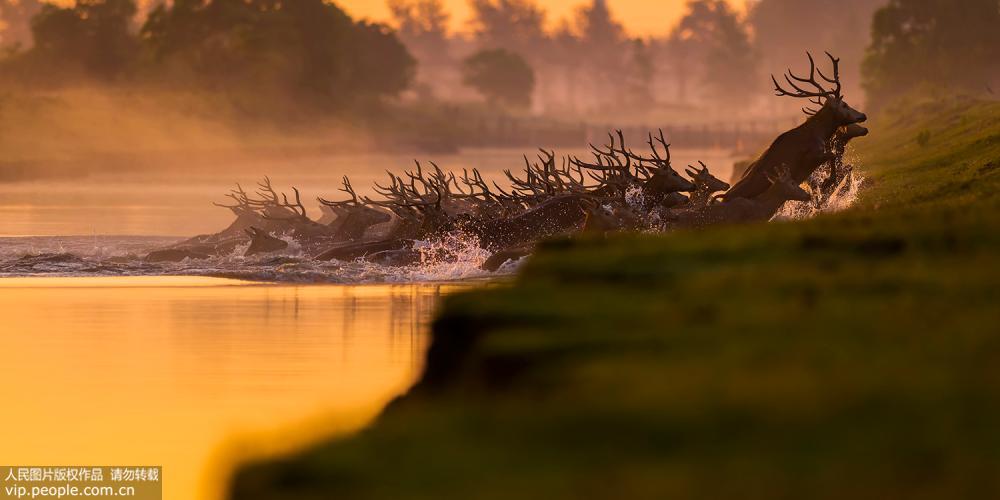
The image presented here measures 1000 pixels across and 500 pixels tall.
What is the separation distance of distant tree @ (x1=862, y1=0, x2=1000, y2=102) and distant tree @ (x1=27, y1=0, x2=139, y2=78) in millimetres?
55275

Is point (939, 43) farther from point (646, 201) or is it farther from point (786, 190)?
point (786, 190)

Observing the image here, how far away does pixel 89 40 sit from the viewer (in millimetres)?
142250

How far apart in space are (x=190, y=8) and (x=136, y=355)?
128502 millimetres

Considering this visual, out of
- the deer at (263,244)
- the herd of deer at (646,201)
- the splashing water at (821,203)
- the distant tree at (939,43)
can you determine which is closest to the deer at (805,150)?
the herd of deer at (646,201)

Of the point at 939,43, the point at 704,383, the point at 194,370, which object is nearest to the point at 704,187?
the point at 194,370

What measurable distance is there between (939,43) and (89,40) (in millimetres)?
61246

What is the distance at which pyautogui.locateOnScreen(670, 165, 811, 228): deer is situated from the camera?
28.9 m

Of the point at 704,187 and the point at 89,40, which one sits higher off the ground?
the point at 89,40

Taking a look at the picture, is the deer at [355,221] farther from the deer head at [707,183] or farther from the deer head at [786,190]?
the deer head at [786,190]

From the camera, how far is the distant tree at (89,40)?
142250 millimetres

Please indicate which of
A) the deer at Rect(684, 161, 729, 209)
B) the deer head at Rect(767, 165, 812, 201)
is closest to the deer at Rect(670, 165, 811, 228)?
the deer head at Rect(767, 165, 812, 201)

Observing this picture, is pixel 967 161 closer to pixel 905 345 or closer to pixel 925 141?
pixel 925 141

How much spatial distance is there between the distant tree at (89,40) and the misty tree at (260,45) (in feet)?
6.96

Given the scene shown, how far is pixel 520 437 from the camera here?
25.7 ft
